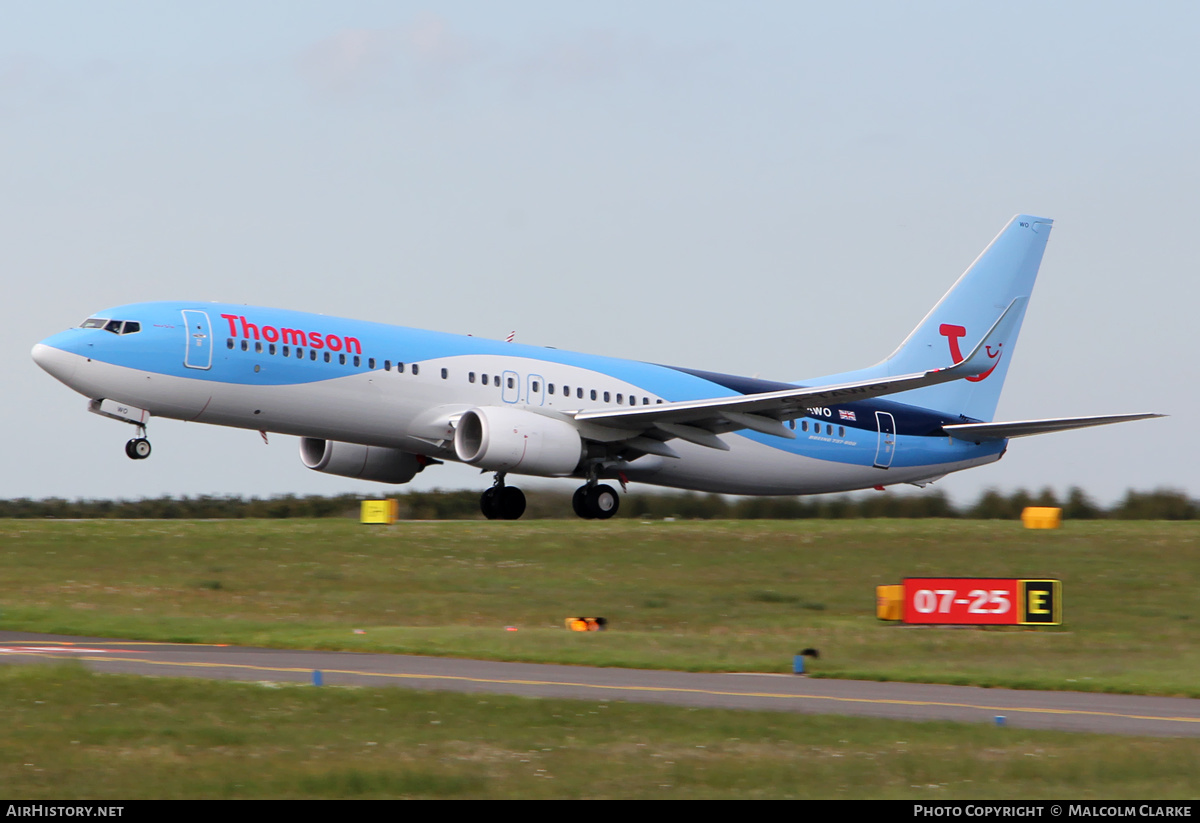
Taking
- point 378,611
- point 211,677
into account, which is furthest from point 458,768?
point 378,611

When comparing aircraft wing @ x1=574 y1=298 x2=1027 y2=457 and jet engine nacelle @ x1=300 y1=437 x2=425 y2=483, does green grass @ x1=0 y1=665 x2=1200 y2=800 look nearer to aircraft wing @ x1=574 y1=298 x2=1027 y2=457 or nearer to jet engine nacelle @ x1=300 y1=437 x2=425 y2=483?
aircraft wing @ x1=574 y1=298 x2=1027 y2=457

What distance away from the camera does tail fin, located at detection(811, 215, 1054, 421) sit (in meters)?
41.1

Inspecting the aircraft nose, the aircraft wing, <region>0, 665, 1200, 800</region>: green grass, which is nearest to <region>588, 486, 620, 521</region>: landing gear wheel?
the aircraft wing

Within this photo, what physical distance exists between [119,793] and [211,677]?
5517 mm

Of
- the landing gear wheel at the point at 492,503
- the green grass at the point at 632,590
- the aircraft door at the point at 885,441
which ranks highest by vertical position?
the aircraft door at the point at 885,441

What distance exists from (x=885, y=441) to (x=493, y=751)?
28.5m

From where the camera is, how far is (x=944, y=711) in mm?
14305

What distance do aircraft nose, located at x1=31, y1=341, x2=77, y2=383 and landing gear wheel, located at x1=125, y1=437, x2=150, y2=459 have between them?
6.23ft

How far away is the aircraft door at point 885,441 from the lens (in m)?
38.6

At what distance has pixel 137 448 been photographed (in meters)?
29.6

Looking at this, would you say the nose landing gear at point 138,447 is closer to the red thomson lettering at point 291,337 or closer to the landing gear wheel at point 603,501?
the red thomson lettering at point 291,337

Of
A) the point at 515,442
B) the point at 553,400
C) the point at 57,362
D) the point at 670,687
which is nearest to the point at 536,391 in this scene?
the point at 553,400

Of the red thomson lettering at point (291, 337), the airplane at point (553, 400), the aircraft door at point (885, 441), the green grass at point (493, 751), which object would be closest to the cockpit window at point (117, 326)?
the airplane at point (553, 400)

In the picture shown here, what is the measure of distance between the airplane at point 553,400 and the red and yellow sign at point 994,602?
7.10 m
